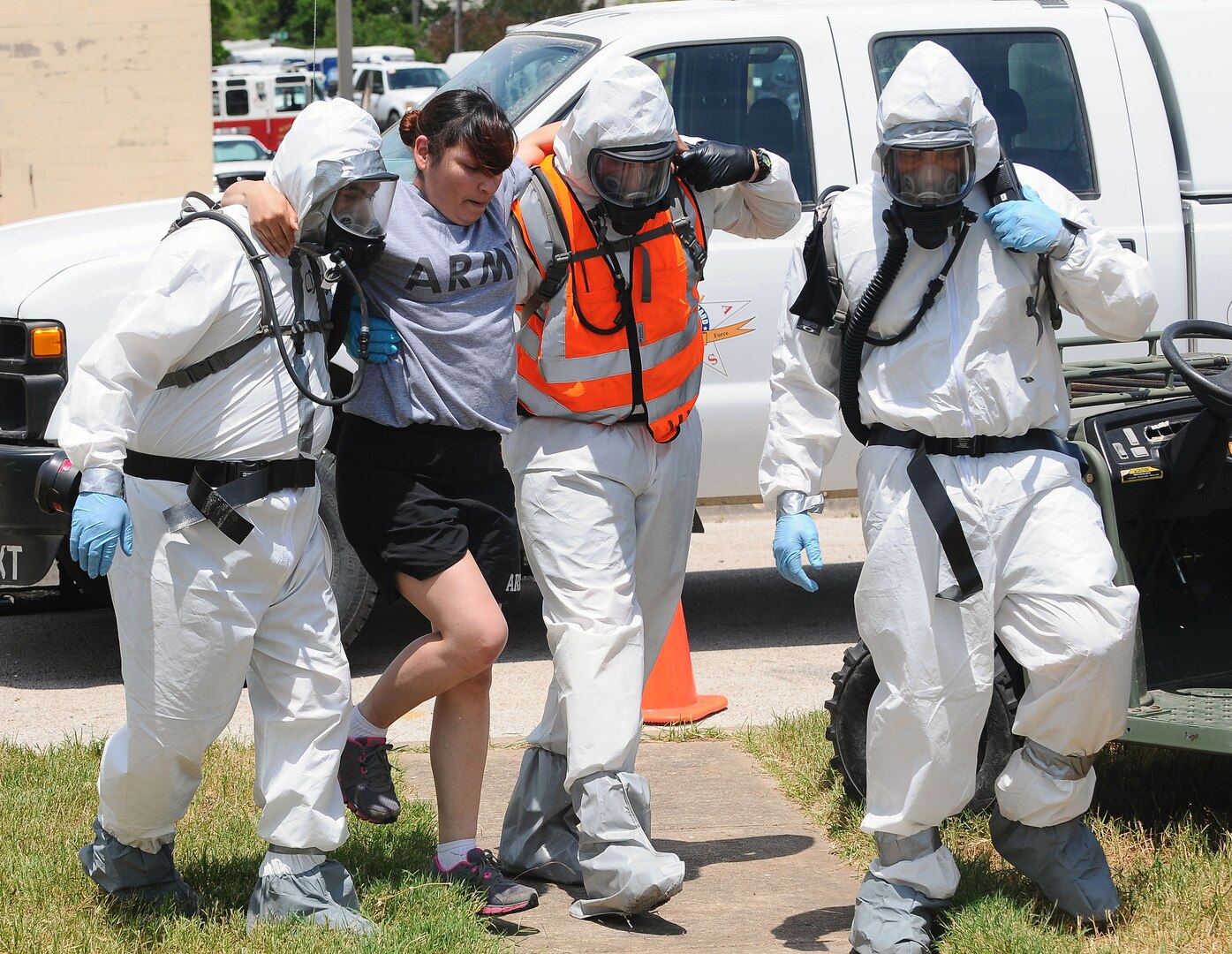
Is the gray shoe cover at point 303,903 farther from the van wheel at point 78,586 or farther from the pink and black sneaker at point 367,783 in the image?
the van wheel at point 78,586

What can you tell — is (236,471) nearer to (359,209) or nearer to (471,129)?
(359,209)

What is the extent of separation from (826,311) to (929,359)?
1.00ft

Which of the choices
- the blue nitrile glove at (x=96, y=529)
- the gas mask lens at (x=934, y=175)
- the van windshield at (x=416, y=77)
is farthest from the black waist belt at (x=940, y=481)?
the van windshield at (x=416, y=77)

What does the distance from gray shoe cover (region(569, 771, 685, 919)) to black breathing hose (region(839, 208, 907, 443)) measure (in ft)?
3.45

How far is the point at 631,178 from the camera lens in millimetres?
3982

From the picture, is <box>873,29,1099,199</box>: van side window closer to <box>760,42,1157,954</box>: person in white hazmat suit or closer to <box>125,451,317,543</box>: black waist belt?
<box>760,42,1157,954</box>: person in white hazmat suit

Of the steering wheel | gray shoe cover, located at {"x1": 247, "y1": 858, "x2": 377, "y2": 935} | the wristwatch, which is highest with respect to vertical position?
the wristwatch

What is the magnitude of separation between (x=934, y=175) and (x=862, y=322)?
0.37 meters

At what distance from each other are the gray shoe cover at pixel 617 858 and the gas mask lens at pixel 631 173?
4.67 feet

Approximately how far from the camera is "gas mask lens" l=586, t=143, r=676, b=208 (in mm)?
3959

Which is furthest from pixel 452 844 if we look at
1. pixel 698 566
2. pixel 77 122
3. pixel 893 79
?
pixel 77 122

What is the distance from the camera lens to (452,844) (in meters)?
4.16

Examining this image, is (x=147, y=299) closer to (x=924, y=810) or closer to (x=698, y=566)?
(x=924, y=810)

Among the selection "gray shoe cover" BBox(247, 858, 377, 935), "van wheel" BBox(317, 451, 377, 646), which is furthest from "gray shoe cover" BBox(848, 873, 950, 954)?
"van wheel" BBox(317, 451, 377, 646)
